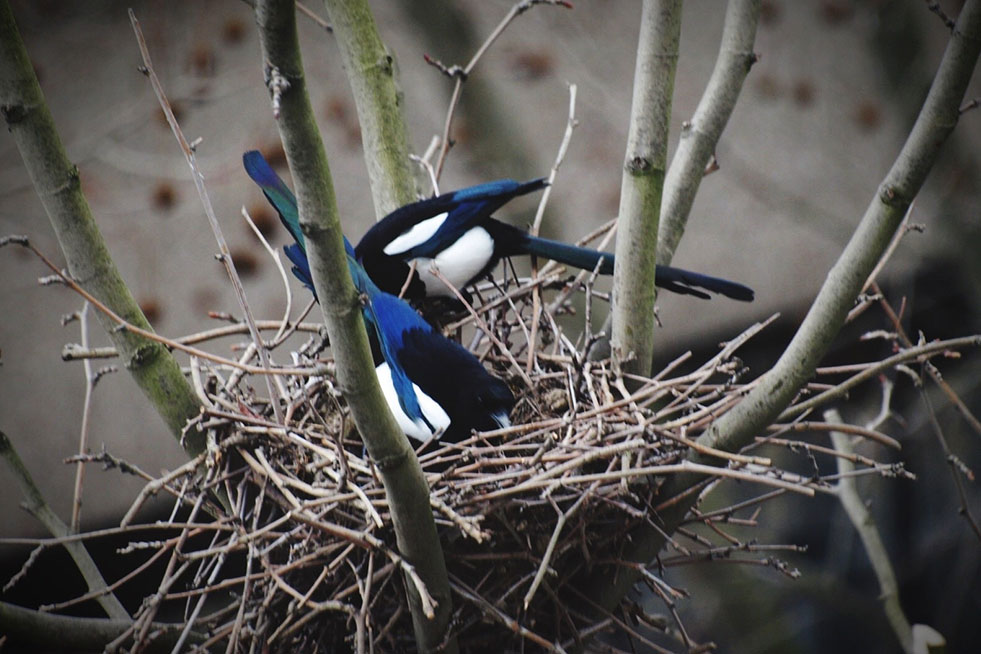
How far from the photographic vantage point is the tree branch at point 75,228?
3.85ft

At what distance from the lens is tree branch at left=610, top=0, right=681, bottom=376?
1.39 m

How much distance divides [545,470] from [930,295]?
2.63 metres

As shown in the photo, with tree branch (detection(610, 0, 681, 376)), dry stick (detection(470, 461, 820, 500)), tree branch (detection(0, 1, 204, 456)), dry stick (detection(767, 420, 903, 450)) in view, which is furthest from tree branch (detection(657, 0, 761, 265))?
tree branch (detection(0, 1, 204, 456))

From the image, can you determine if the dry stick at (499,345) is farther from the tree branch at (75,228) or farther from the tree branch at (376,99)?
the tree branch at (75,228)

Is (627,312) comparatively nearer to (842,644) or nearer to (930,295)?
(930,295)

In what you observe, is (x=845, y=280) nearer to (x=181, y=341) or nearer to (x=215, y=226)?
(x=215, y=226)

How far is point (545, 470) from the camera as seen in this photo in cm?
134

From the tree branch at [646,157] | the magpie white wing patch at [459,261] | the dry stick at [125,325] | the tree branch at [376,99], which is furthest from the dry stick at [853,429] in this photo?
the tree branch at [376,99]

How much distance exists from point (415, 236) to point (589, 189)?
5.20 ft

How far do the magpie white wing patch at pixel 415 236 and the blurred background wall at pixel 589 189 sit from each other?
0.96 m

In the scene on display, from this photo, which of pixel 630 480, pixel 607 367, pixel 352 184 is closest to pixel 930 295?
pixel 352 184

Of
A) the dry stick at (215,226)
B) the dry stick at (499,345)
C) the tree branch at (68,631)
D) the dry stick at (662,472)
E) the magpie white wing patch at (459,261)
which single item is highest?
the dry stick at (215,226)

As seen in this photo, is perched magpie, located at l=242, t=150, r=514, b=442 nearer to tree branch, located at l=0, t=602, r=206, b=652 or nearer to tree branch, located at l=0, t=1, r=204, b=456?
tree branch, located at l=0, t=1, r=204, b=456

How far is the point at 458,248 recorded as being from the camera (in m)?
2.00
